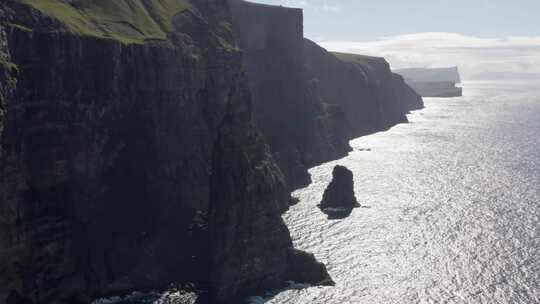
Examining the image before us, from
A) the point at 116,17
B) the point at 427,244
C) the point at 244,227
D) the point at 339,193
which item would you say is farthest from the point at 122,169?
the point at 427,244

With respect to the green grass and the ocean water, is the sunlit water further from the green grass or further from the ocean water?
the green grass

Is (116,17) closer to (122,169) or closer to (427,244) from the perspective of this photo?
(122,169)

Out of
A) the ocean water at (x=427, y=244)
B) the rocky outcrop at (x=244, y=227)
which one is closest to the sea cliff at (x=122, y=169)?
the rocky outcrop at (x=244, y=227)

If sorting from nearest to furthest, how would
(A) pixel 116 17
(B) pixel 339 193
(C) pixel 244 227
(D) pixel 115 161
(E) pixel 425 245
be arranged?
(C) pixel 244 227 → (D) pixel 115 161 → (A) pixel 116 17 → (E) pixel 425 245 → (B) pixel 339 193

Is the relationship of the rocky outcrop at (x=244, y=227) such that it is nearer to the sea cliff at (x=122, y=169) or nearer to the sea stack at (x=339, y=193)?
the sea cliff at (x=122, y=169)

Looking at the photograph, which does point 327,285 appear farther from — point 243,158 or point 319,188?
point 319,188

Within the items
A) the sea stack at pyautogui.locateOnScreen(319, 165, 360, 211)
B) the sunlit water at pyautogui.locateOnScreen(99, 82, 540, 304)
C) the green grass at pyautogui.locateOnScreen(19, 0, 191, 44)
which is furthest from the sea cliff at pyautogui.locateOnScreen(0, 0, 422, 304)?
the sea stack at pyautogui.locateOnScreen(319, 165, 360, 211)

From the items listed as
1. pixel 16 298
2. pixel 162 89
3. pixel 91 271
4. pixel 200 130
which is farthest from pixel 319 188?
pixel 16 298
